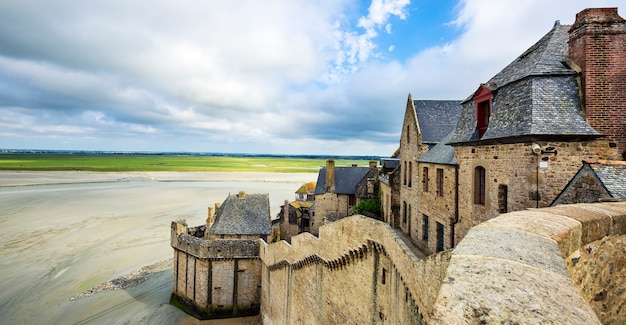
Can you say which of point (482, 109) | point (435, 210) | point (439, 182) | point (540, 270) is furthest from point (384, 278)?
point (482, 109)

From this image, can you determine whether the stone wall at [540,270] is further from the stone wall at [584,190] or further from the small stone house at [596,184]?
the stone wall at [584,190]

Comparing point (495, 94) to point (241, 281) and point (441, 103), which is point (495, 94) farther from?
point (241, 281)

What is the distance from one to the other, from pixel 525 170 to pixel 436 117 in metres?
12.5

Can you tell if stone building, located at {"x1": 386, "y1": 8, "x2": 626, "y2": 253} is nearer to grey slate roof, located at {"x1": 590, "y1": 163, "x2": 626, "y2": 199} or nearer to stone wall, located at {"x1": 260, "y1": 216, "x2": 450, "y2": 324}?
grey slate roof, located at {"x1": 590, "y1": 163, "x2": 626, "y2": 199}

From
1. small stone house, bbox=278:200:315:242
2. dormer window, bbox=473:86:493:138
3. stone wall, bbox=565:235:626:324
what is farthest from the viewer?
small stone house, bbox=278:200:315:242

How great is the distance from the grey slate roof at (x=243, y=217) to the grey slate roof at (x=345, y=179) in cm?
1158

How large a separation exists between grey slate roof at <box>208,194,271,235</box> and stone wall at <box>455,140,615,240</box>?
54.2ft

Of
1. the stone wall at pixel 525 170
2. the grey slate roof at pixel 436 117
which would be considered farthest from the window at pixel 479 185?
the grey slate roof at pixel 436 117

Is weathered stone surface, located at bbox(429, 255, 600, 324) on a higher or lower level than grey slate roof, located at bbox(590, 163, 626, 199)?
lower

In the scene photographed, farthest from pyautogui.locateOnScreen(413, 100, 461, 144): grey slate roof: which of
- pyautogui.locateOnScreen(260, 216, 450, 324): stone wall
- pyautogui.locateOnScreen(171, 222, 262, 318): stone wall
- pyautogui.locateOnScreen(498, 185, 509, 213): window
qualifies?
pyautogui.locateOnScreen(171, 222, 262, 318): stone wall

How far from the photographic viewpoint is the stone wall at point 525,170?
8562 mm

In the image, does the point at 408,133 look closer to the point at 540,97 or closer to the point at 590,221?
the point at 540,97

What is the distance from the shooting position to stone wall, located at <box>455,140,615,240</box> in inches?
337

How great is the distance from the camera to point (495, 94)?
11164 mm
